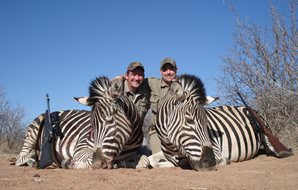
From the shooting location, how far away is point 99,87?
3.60m

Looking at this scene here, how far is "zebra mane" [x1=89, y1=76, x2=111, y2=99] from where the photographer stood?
140 inches

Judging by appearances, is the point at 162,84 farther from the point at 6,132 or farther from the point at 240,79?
the point at 6,132

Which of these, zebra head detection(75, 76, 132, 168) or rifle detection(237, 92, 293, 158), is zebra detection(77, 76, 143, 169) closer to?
zebra head detection(75, 76, 132, 168)

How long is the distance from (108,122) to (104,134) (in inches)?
5.3

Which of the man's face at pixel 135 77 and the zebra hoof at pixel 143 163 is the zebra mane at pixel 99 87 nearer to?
the man's face at pixel 135 77

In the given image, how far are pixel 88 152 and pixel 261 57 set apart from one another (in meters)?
4.63

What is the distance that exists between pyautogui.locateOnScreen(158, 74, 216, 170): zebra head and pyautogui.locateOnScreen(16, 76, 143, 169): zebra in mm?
391

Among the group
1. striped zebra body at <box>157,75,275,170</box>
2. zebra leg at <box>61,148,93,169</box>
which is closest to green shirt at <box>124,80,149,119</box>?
striped zebra body at <box>157,75,275,170</box>

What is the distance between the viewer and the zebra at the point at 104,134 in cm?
318

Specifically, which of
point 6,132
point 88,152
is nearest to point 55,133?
point 88,152

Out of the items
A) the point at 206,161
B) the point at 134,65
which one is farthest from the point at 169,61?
the point at 206,161

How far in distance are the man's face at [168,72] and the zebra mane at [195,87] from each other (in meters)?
1.00

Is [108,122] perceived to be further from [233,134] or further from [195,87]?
[233,134]

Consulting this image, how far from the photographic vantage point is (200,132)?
10.3 ft
